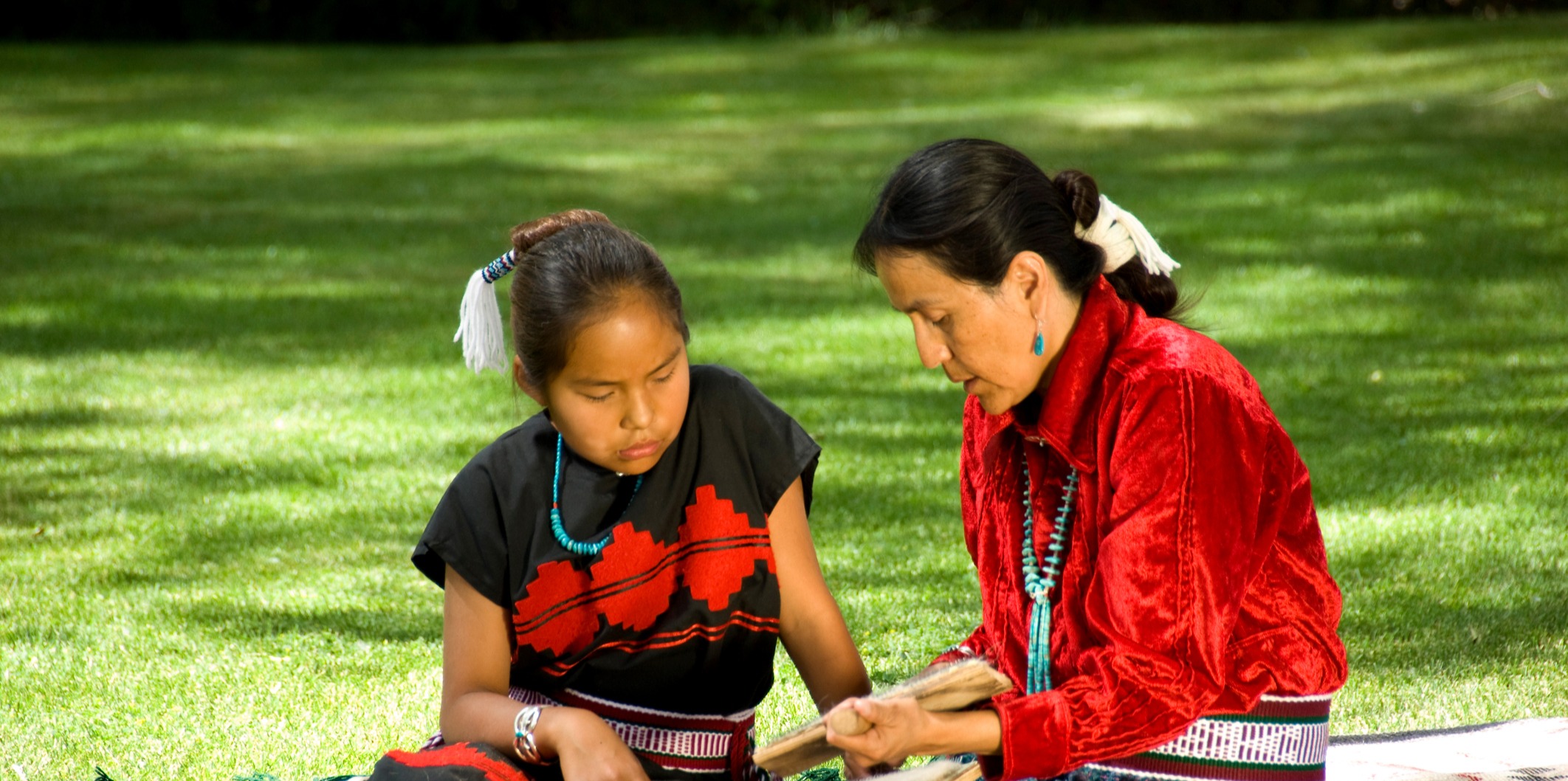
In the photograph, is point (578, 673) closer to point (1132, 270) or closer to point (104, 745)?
point (1132, 270)

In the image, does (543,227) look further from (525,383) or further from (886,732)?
(886,732)

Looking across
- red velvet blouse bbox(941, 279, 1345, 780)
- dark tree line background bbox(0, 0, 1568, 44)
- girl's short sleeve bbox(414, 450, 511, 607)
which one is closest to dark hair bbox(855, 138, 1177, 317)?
red velvet blouse bbox(941, 279, 1345, 780)

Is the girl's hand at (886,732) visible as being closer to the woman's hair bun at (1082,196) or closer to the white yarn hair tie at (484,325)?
the woman's hair bun at (1082,196)

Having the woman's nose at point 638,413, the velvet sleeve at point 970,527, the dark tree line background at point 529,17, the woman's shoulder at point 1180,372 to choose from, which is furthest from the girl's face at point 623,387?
the dark tree line background at point 529,17

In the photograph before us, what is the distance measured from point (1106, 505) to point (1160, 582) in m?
0.17

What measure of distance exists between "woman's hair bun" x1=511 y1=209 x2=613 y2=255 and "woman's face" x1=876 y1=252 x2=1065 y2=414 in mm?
589

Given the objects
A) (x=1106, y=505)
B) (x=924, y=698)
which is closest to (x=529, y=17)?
(x=1106, y=505)

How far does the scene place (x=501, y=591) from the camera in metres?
2.55

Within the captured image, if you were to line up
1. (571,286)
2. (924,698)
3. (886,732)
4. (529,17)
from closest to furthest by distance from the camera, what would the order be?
1. (886,732)
2. (924,698)
3. (571,286)
4. (529,17)

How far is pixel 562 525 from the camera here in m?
2.54

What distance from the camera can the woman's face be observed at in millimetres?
2217

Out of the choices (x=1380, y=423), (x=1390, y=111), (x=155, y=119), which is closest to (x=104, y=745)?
(x=1380, y=423)

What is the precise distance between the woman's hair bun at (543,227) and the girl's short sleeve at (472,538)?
40cm

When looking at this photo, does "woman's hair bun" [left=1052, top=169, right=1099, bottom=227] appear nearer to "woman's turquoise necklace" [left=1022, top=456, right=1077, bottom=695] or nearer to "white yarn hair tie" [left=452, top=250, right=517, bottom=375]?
"woman's turquoise necklace" [left=1022, top=456, right=1077, bottom=695]
